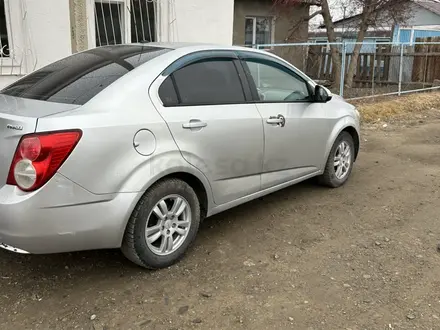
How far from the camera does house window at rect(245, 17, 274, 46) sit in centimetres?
1577

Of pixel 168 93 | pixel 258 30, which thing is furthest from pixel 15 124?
pixel 258 30

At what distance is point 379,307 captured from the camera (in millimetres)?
3055

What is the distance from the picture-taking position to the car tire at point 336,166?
518 centimetres

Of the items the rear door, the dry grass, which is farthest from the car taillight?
the dry grass

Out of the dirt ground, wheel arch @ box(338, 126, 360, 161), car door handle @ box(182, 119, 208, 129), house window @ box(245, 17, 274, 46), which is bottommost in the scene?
the dirt ground

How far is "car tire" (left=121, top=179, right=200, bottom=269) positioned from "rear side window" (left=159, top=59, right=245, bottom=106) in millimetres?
648

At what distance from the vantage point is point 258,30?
16031 millimetres

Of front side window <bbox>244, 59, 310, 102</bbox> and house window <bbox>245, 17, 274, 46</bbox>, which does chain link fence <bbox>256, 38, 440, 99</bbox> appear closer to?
house window <bbox>245, 17, 274, 46</bbox>

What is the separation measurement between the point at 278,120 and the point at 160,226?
60.0 inches

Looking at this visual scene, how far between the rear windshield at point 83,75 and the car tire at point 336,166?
7.67ft

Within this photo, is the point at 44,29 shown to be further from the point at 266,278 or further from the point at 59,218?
the point at 266,278

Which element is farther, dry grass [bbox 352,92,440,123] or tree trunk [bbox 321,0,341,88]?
tree trunk [bbox 321,0,341,88]

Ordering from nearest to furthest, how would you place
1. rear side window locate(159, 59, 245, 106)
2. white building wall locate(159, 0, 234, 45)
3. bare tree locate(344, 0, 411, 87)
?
rear side window locate(159, 59, 245, 106) → white building wall locate(159, 0, 234, 45) → bare tree locate(344, 0, 411, 87)

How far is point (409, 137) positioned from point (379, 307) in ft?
19.8
